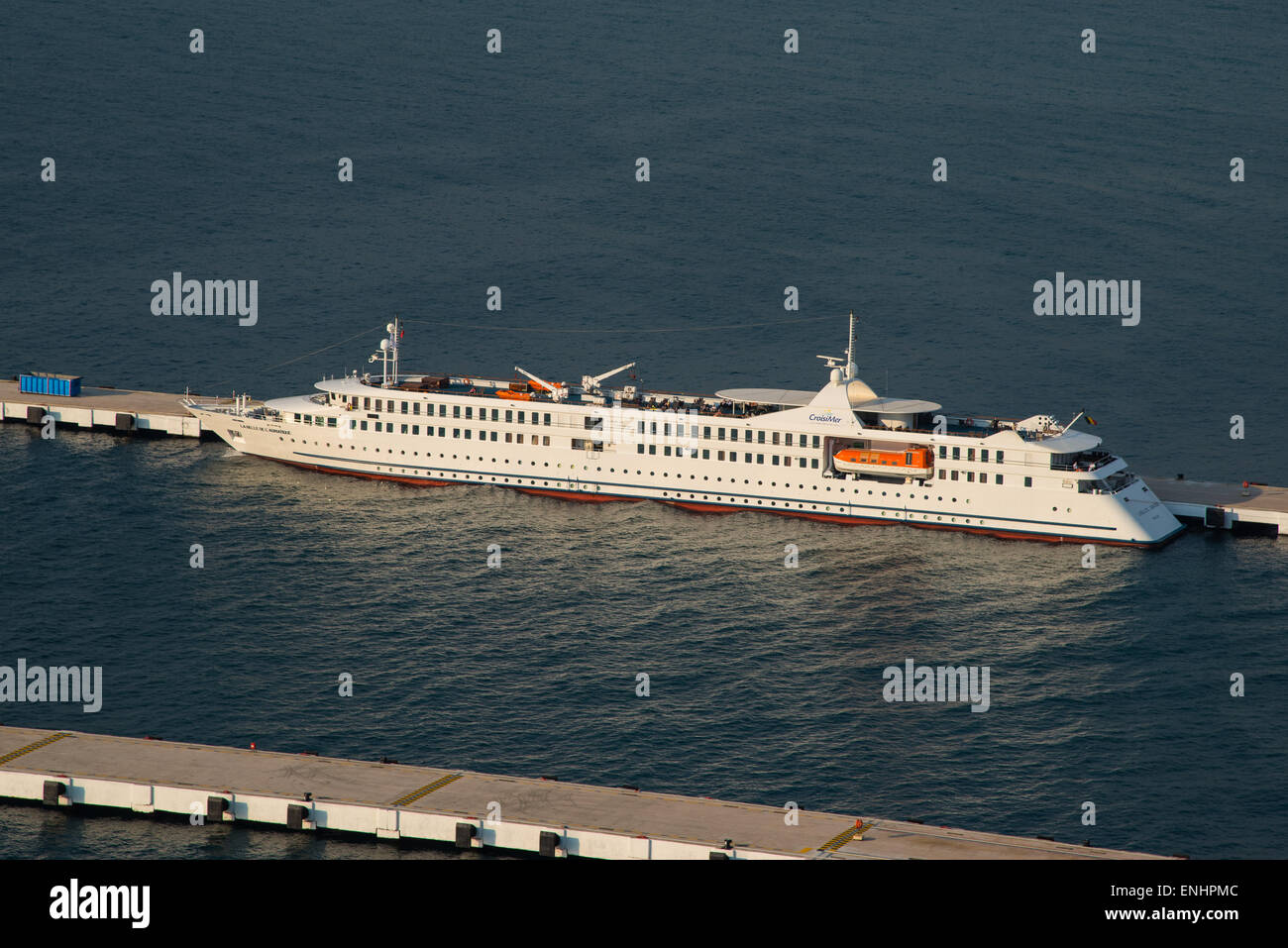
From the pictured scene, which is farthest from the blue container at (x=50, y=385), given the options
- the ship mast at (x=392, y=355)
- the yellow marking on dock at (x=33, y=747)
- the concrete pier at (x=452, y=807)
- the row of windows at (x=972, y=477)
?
the row of windows at (x=972, y=477)

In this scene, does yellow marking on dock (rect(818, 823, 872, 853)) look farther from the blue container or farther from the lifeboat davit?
the blue container

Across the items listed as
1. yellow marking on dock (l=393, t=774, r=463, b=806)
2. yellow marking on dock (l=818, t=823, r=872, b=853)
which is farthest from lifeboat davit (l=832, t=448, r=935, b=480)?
yellow marking on dock (l=393, t=774, r=463, b=806)

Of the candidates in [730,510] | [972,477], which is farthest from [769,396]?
[972,477]

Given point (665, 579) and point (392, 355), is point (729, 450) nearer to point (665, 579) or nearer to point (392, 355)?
point (665, 579)

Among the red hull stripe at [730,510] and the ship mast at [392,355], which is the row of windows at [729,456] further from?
the ship mast at [392,355]

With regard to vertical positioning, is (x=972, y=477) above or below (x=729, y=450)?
below

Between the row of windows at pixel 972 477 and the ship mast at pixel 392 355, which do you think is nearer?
the row of windows at pixel 972 477
